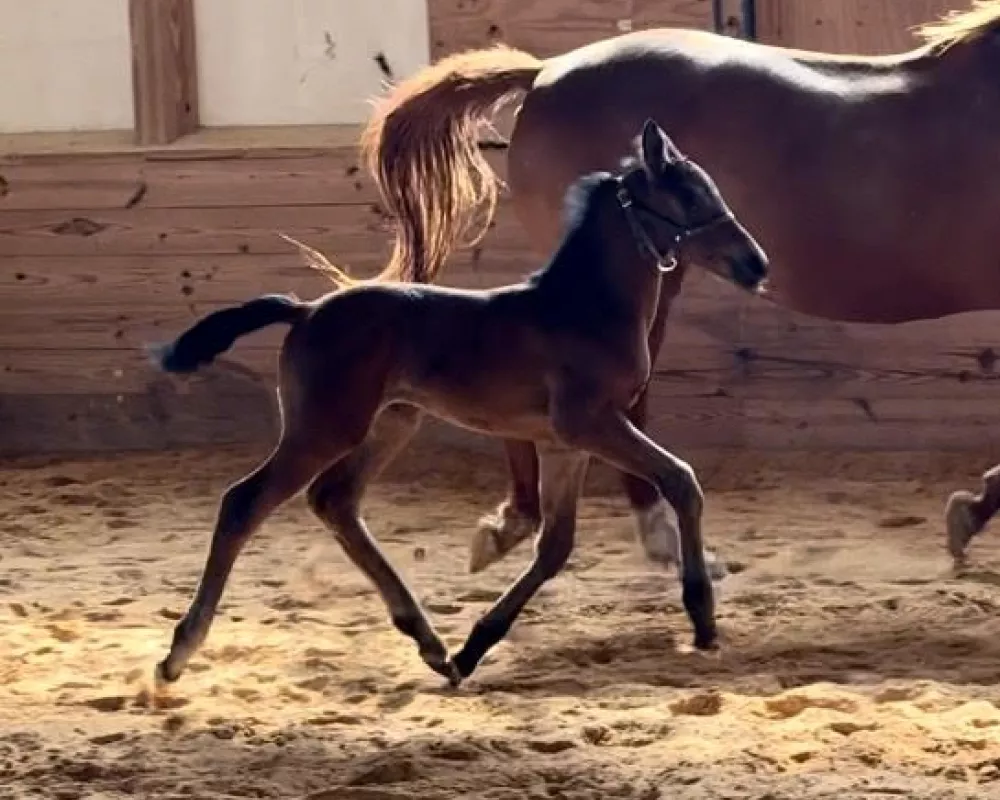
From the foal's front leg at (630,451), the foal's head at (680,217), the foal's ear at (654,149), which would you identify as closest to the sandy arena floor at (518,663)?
the foal's front leg at (630,451)

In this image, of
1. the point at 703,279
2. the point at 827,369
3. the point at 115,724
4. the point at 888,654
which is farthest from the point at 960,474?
the point at 115,724

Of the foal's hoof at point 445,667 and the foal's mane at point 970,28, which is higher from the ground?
the foal's mane at point 970,28

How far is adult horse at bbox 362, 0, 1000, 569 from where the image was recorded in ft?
13.9

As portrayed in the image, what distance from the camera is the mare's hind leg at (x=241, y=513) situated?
338 cm

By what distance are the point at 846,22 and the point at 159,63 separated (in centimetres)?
225

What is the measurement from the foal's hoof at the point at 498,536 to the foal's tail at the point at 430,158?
0.66 m

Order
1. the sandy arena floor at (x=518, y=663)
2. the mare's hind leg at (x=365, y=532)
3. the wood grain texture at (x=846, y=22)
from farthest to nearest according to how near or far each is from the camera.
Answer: the wood grain texture at (x=846, y=22) → the mare's hind leg at (x=365, y=532) → the sandy arena floor at (x=518, y=663)

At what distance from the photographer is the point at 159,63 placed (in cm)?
621

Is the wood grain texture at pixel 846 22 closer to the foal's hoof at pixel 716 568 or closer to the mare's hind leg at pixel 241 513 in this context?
the foal's hoof at pixel 716 568

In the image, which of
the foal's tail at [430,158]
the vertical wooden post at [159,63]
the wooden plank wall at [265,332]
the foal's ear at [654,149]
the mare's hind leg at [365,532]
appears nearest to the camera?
the foal's ear at [654,149]

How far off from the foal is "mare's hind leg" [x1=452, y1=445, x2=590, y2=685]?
16cm

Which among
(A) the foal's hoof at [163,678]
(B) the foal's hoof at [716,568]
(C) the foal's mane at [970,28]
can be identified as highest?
(C) the foal's mane at [970,28]

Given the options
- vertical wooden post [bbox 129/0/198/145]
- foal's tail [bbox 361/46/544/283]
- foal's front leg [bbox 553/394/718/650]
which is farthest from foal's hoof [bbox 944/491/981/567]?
vertical wooden post [bbox 129/0/198/145]

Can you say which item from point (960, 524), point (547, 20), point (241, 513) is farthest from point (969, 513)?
point (547, 20)
